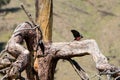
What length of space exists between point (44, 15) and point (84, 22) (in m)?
66.2

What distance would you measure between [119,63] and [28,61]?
51400mm

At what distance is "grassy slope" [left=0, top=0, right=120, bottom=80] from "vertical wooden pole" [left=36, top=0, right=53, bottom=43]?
42.6m

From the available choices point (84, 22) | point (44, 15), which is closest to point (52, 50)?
point (44, 15)

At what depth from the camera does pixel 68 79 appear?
153 ft

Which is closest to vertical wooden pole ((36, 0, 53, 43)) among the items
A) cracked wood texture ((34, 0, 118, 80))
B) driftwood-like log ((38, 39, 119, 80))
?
cracked wood texture ((34, 0, 118, 80))

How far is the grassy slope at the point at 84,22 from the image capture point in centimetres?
5984

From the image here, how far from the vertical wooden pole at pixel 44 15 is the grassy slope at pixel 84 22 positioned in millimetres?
42565

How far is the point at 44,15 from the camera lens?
7.66 meters

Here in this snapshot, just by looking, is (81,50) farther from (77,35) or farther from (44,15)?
(44,15)

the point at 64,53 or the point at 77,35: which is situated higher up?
the point at 77,35

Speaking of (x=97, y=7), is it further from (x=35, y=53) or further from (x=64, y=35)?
(x=35, y=53)

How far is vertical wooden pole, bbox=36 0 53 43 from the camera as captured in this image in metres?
7.61

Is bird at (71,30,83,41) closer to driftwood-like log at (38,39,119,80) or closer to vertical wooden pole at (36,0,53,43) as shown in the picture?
driftwood-like log at (38,39,119,80)

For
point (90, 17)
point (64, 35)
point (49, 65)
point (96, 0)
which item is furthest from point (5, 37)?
point (49, 65)
